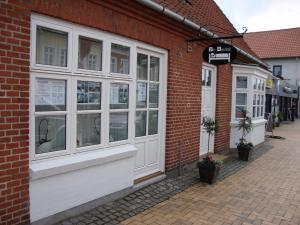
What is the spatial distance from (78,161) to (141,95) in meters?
2.11

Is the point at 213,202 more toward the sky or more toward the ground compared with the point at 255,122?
more toward the ground

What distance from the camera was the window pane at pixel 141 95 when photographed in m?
6.16

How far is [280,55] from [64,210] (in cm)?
3321

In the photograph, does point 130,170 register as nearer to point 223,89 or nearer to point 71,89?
point 71,89

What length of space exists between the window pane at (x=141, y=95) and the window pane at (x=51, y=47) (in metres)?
1.92

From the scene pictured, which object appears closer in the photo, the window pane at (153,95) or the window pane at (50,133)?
the window pane at (50,133)

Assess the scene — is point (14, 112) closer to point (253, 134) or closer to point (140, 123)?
point (140, 123)

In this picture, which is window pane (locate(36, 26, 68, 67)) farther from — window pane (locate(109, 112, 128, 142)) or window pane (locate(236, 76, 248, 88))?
window pane (locate(236, 76, 248, 88))

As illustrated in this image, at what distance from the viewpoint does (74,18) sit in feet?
14.6

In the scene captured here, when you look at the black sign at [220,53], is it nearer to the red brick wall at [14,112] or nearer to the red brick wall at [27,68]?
the red brick wall at [27,68]

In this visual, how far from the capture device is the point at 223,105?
9.99 meters

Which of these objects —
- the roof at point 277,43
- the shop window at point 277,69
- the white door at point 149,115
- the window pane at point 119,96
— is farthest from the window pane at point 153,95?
the shop window at point 277,69

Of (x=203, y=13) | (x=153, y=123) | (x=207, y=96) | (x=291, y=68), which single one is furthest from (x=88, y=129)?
(x=291, y=68)

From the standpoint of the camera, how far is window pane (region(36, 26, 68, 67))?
4172 millimetres
